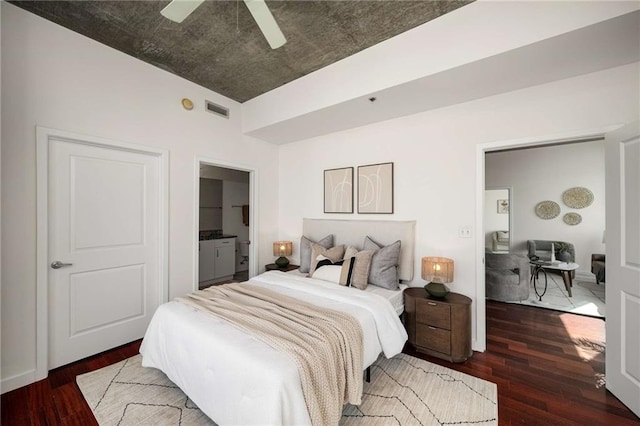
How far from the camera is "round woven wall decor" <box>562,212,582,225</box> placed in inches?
212

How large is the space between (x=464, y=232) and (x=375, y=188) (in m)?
1.13

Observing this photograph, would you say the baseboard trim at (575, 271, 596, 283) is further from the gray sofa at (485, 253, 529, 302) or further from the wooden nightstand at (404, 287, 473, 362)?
the wooden nightstand at (404, 287, 473, 362)

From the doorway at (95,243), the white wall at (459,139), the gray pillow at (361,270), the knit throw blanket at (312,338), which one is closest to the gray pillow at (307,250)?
the white wall at (459,139)

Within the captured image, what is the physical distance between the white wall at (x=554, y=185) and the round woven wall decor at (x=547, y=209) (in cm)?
7

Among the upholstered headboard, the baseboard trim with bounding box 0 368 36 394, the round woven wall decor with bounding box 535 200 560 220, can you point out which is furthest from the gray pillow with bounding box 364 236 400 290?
the round woven wall decor with bounding box 535 200 560 220

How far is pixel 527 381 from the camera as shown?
208 cm

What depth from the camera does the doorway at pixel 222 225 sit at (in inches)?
192

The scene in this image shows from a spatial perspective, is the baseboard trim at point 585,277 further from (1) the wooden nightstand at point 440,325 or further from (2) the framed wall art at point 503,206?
(1) the wooden nightstand at point 440,325

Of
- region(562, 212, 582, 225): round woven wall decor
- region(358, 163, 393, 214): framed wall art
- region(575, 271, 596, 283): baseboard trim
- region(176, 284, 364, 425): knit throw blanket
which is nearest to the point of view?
region(176, 284, 364, 425): knit throw blanket

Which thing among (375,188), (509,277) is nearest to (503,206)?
(509,277)

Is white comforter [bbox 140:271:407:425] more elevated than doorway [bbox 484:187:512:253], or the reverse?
doorway [bbox 484:187:512:253]

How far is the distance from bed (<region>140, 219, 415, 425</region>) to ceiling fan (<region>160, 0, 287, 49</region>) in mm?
1993

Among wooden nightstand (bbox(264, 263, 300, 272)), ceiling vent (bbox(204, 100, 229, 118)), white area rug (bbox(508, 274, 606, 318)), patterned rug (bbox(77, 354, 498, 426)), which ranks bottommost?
patterned rug (bbox(77, 354, 498, 426))

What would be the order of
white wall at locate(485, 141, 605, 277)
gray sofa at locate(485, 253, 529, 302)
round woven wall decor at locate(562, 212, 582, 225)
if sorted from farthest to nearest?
round woven wall decor at locate(562, 212, 582, 225), white wall at locate(485, 141, 605, 277), gray sofa at locate(485, 253, 529, 302)
